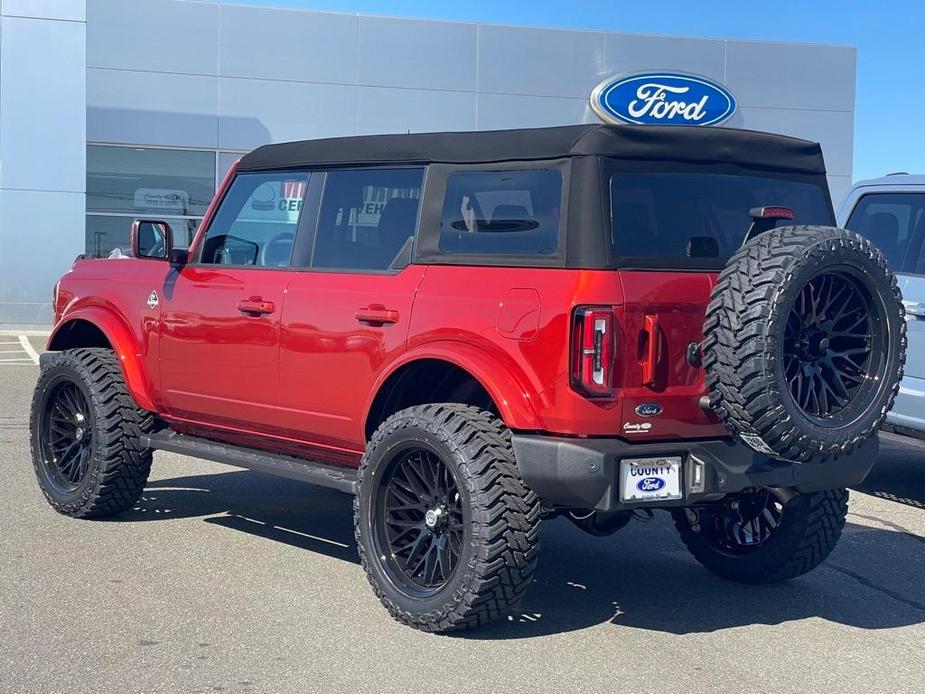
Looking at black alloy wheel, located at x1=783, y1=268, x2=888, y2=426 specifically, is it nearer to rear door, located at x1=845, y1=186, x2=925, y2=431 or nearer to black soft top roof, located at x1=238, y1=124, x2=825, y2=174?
black soft top roof, located at x1=238, y1=124, x2=825, y2=174

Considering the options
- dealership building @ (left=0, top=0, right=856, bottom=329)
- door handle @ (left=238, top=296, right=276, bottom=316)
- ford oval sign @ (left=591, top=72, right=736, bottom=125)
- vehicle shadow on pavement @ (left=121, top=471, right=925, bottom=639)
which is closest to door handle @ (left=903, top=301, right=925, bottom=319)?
vehicle shadow on pavement @ (left=121, top=471, right=925, bottom=639)

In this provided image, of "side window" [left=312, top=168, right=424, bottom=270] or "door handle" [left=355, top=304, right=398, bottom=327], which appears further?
"side window" [left=312, top=168, right=424, bottom=270]

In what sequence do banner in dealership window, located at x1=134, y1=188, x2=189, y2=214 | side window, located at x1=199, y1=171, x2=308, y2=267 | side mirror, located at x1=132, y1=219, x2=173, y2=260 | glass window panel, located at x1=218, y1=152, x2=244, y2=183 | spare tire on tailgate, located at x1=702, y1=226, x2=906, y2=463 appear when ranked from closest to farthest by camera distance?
spare tire on tailgate, located at x1=702, y1=226, x2=906, y2=463, side window, located at x1=199, y1=171, x2=308, y2=267, side mirror, located at x1=132, y1=219, x2=173, y2=260, glass window panel, located at x1=218, y1=152, x2=244, y2=183, banner in dealership window, located at x1=134, y1=188, x2=189, y2=214

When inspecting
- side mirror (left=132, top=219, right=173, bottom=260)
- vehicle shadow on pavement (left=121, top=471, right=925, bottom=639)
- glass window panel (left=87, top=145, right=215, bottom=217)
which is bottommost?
vehicle shadow on pavement (left=121, top=471, right=925, bottom=639)

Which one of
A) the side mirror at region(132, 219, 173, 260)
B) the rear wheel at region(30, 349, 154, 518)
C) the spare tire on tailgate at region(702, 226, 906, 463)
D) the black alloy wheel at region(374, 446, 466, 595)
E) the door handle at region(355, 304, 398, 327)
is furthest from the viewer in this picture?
the rear wheel at region(30, 349, 154, 518)

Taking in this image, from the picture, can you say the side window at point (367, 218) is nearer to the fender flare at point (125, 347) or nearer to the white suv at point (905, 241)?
the fender flare at point (125, 347)

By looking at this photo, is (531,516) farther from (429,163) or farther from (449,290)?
(429,163)

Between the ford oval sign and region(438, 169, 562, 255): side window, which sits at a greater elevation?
the ford oval sign

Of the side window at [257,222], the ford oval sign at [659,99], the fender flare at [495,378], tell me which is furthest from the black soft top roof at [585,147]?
the ford oval sign at [659,99]

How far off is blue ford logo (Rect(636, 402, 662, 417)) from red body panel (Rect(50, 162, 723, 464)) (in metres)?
0.01

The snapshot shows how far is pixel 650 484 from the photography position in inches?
178

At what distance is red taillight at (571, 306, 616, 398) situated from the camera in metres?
4.47

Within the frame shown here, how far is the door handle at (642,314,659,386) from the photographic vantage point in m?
4.55

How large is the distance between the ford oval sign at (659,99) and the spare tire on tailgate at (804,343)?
17633 mm
